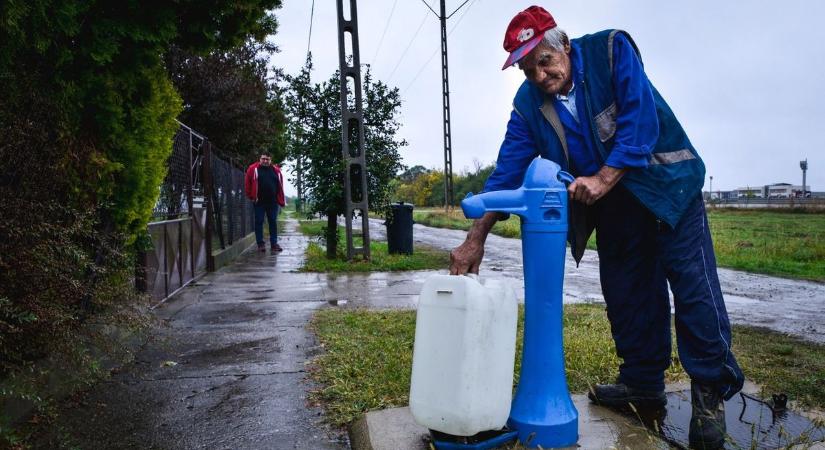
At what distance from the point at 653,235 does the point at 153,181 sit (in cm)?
362

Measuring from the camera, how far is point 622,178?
8.02 ft

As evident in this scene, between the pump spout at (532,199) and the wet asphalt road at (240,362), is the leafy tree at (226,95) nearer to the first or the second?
the wet asphalt road at (240,362)

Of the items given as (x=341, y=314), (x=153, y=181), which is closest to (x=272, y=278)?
(x=341, y=314)

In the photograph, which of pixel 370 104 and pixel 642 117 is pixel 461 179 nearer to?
pixel 370 104

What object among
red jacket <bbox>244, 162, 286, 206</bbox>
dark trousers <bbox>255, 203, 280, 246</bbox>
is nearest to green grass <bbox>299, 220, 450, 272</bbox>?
dark trousers <bbox>255, 203, 280, 246</bbox>

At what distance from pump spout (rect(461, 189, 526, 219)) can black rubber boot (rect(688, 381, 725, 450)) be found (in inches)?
40.0

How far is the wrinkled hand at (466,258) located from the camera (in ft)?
7.97

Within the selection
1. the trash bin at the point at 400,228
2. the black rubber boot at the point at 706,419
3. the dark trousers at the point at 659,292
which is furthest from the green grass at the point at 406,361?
the trash bin at the point at 400,228

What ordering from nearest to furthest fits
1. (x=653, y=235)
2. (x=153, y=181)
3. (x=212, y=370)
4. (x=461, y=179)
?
(x=653, y=235)
(x=212, y=370)
(x=153, y=181)
(x=461, y=179)

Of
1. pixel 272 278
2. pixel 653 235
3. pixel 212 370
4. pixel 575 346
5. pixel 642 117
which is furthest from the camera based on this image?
pixel 272 278

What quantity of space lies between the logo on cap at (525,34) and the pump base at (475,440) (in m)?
1.52

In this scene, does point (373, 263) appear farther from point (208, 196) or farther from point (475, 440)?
point (475, 440)

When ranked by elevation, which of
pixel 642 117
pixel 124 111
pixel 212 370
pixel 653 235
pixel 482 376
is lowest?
pixel 212 370

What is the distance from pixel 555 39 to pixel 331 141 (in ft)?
24.4
